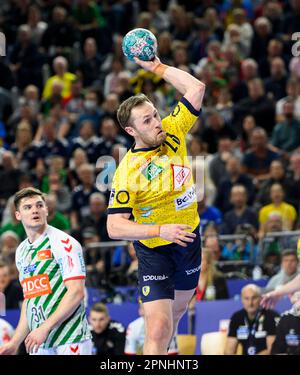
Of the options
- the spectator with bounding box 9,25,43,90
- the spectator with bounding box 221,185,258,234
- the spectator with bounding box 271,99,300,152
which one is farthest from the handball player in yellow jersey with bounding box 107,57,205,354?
the spectator with bounding box 9,25,43,90

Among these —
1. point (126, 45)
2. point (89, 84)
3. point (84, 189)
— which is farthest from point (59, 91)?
point (126, 45)

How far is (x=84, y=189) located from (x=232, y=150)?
2967mm

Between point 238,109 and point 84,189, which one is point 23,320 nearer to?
point 84,189

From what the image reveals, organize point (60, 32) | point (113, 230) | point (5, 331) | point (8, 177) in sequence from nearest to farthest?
point (113, 230) → point (5, 331) → point (8, 177) → point (60, 32)

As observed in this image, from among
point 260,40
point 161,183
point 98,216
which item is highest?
point 260,40

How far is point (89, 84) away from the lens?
2534cm

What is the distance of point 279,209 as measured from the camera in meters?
18.7

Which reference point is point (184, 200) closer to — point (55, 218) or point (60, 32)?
point (55, 218)

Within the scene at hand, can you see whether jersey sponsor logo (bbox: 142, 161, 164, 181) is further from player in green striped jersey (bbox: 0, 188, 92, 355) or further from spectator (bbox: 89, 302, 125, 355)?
spectator (bbox: 89, 302, 125, 355)

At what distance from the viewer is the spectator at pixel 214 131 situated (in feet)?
70.7

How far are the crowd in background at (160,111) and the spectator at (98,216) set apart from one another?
24 mm

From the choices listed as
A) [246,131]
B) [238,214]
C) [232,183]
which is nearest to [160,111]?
[246,131]

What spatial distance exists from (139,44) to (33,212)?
2.10m

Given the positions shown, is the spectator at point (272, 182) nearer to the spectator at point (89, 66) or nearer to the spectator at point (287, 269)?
the spectator at point (287, 269)
